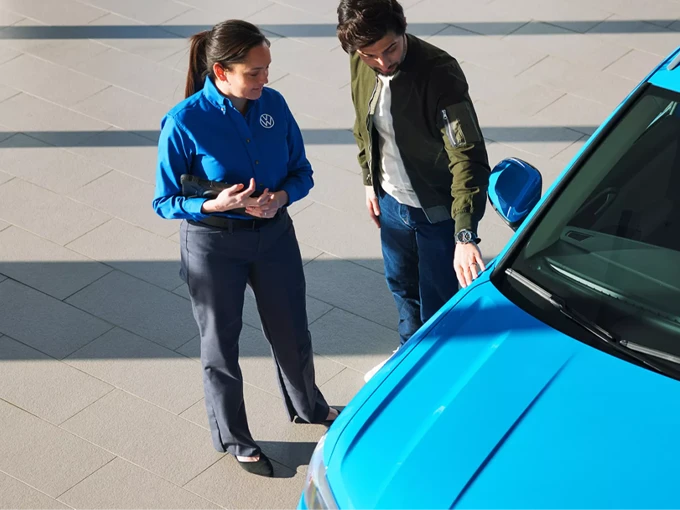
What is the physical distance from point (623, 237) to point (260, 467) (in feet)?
6.11

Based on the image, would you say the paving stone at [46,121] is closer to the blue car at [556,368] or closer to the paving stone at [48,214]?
the paving stone at [48,214]

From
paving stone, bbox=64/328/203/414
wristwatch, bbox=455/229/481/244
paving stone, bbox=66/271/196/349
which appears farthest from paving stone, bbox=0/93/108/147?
wristwatch, bbox=455/229/481/244

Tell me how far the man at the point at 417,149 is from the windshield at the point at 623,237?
56cm

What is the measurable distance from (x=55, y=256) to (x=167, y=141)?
2195mm

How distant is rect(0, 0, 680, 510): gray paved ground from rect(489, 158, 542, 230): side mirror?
4.80ft

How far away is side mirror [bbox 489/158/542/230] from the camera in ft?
11.8

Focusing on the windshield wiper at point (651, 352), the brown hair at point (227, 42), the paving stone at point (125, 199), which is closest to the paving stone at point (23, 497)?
the brown hair at point (227, 42)

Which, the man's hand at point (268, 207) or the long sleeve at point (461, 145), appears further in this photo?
the long sleeve at point (461, 145)

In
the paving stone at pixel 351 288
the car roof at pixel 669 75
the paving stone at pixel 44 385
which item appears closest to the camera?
the car roof at pixel 669 75

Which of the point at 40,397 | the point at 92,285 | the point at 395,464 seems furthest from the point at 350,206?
the point at 395,464

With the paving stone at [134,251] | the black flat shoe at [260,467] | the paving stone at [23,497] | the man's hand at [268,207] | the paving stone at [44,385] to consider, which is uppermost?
the man's hand at [268,207]

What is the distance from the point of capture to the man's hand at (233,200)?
12.2 feet

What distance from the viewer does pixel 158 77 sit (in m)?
7.50

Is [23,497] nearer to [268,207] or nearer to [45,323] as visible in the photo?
[45,323]
